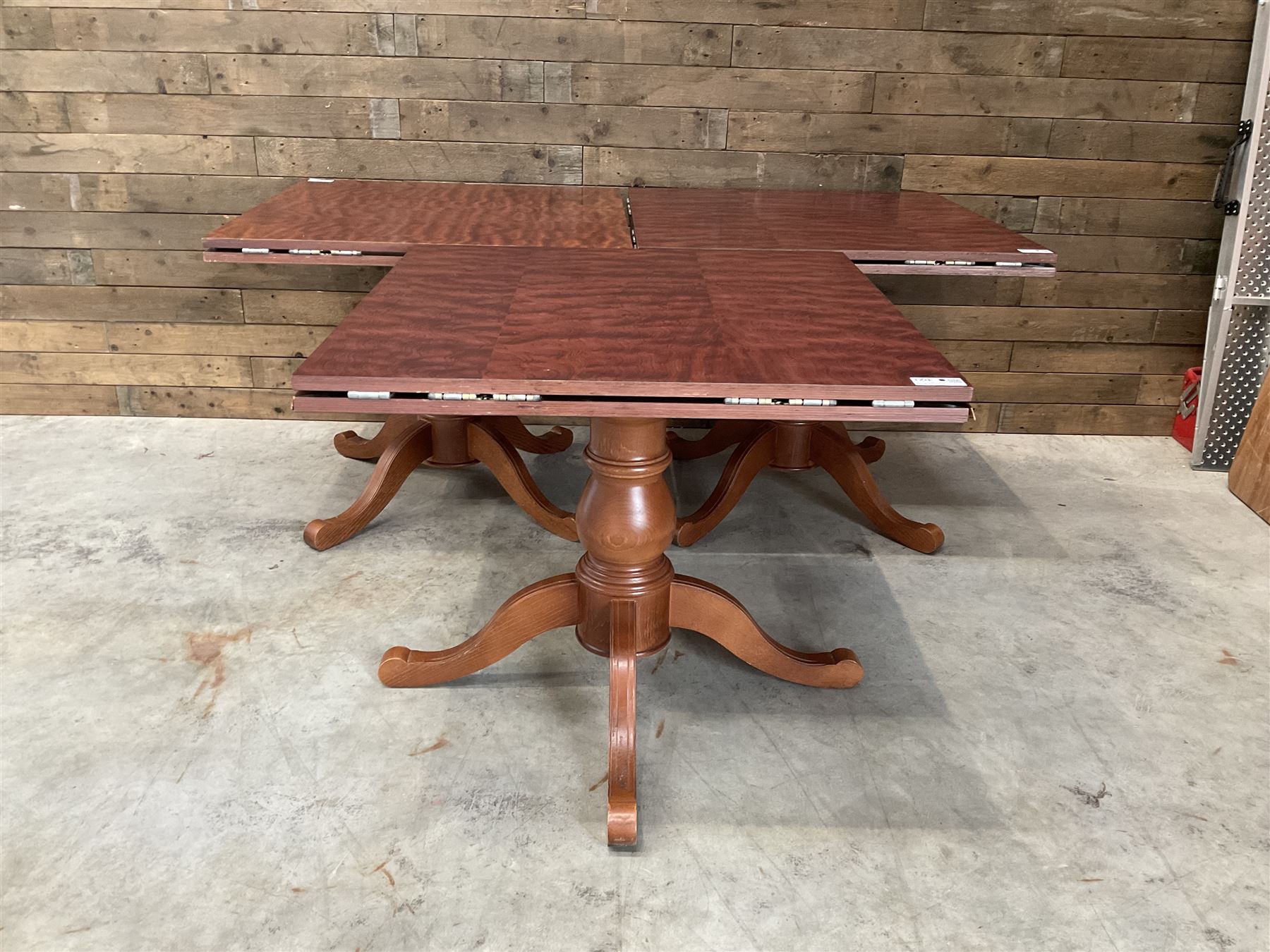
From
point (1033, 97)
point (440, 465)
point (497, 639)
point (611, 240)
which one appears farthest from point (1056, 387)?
point (497, 639)

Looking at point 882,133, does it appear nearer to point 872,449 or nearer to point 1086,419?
point 872,449

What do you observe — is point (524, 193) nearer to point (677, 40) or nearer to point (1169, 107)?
point (677, 40)

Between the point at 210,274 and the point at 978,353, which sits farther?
the point at 978,353

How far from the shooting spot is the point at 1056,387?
349 centimetres

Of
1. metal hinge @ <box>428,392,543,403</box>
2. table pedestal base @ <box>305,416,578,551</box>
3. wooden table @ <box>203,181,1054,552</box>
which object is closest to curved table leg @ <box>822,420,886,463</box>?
wooden table @ <box>203,181,1054,552</box>

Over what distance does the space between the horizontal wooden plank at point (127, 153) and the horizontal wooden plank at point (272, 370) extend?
59 centimetres

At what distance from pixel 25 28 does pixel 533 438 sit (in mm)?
1859

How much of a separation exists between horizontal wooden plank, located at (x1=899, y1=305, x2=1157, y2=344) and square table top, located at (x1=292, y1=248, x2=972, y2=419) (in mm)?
1347

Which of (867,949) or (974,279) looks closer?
(867,949)

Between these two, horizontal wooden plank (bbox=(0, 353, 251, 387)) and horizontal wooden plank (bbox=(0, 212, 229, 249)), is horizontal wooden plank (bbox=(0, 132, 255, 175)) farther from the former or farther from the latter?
horizontal wooden plank (bbox=(0, 353, 251, 387))

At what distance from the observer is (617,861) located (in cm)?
167

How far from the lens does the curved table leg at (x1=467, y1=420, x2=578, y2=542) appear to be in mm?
2713

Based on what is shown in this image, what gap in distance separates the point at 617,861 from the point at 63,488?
82.2 inches

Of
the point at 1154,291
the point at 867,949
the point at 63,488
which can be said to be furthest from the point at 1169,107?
the point at 63,488
